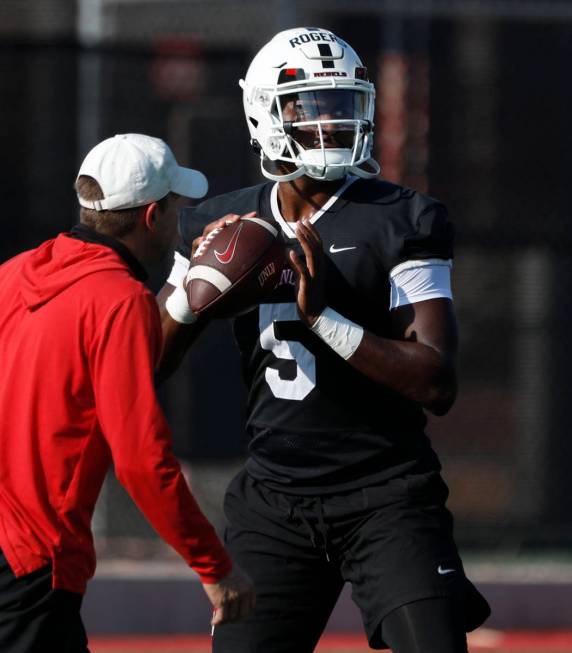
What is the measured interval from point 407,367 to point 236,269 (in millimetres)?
514

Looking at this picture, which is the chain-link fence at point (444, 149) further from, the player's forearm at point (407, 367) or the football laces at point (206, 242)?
the player's forearm at point (407, 367)

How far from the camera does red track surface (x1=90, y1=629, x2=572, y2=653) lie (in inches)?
252

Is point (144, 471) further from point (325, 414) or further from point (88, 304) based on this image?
point (325, 414)

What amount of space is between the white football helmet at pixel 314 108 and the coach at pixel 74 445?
77 cm

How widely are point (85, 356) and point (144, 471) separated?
0.30m

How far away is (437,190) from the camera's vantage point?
268 inches

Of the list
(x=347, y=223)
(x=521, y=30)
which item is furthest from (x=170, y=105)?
(x=347, y=223)

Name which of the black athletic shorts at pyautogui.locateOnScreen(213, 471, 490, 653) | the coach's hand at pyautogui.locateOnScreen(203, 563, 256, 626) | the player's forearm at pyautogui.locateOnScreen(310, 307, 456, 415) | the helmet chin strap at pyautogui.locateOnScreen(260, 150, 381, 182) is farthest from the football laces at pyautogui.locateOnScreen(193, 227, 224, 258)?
the coach's hand at pyautogui.locateOnScreen(203, 563, 256, 626)

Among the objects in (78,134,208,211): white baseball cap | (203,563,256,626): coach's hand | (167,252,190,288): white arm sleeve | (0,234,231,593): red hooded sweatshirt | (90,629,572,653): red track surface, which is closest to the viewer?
(0,234,231,593): red hooded sweatshirt

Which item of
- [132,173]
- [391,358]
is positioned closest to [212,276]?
[132,173]

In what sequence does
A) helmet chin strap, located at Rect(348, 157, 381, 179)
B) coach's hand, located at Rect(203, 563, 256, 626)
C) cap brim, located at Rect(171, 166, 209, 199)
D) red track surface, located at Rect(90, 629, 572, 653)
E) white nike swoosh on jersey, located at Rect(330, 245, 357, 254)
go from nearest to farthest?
coach's hand, located at Rect(203, 563, 256, 626), cap brim, located at Rect(171, 166, 209, 199), white nike swoosh on jersey, located at Rect(330, 245, 357, 254), helmet chin strap, located at Rect(348, 157, 381, 179), red track surface, located at Rect(90, 629, 572, 653)

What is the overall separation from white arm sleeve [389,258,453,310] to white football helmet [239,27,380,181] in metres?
0.35

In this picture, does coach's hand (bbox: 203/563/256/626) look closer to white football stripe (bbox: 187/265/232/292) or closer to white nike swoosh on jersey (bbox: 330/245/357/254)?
white football stripe (bbox: 187/265/232/292)

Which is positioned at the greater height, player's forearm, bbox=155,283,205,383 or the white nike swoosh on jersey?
the white nike swoosh on jersey
